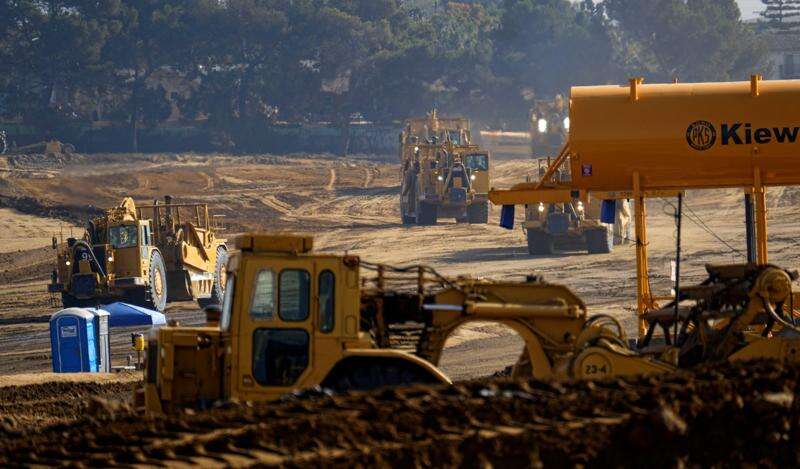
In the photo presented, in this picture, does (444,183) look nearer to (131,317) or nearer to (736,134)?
(131,317)

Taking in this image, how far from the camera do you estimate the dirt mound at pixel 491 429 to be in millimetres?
10398

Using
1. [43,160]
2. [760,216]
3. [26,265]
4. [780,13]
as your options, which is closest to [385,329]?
[760,216]

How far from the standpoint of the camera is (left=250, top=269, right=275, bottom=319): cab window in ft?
41.3

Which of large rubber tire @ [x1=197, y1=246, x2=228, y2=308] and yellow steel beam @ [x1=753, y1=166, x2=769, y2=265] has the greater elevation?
yellow steel beam @ [x1=753, y1=166, x2=769, y2=265]

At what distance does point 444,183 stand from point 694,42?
4378cm

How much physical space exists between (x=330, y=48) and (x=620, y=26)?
22.2 m

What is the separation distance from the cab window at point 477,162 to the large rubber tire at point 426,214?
2.28 metres

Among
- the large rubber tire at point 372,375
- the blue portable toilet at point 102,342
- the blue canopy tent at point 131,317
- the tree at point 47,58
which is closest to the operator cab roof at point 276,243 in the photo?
the large rubber tire at point 372,375

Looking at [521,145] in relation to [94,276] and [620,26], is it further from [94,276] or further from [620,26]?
[94,276]

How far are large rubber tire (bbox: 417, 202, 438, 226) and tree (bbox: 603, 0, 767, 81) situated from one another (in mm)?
40183

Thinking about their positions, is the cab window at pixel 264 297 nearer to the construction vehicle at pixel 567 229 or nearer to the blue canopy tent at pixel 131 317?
the blue canopy tent at pixel 131 317

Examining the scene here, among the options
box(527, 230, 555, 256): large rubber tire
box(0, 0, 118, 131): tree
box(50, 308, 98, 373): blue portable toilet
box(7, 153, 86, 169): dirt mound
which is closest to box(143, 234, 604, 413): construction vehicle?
box(50, 308, 98, 373): blue portable toilet

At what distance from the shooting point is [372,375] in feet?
41.3

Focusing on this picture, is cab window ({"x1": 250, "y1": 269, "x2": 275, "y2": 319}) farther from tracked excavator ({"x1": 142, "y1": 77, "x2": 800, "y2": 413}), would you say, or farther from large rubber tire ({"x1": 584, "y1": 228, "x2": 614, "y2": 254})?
large rubber tire ({"x1": 584, "y1": 228, "x2": 614, "y2": 254})
